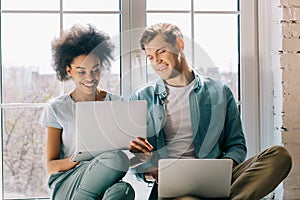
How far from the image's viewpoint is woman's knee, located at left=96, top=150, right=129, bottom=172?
2.63m

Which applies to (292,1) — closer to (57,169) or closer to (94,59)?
(94,59)

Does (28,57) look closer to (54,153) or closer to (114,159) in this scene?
(54,153)

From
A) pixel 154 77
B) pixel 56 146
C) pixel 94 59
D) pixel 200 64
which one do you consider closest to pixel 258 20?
pixel 200 64

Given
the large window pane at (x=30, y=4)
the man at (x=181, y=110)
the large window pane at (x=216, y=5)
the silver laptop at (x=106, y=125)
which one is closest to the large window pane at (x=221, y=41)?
the large window pane at (x=216, y=5)

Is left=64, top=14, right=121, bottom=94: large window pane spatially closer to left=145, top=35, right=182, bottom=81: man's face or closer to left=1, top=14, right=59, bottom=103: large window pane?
left=1, top=14, right=59, bottom=103: large window pane

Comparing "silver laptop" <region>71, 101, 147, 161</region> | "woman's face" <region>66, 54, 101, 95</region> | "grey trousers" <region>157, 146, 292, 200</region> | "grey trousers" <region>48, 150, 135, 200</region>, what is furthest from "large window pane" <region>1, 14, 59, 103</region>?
"grey trousers" <region>157, 146, 292, 200</region>

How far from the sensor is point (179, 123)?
290cm

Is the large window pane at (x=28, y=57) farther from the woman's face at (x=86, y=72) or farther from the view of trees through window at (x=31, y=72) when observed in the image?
the woman's face at (x=86, y=72)

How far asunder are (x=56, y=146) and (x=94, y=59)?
45cm

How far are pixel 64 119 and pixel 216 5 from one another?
1.07 m

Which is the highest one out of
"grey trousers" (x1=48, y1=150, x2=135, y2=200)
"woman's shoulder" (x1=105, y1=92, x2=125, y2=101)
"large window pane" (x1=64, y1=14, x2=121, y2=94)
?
"large window pane" (x1=64, y1=14, x2=121, y2=94)

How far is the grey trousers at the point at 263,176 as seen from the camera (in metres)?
2.52

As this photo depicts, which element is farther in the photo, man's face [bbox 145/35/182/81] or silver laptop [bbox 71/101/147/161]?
man's face [bbox 145/35/182/81]

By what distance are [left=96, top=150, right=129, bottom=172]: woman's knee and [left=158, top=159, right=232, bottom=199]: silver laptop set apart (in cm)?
23
